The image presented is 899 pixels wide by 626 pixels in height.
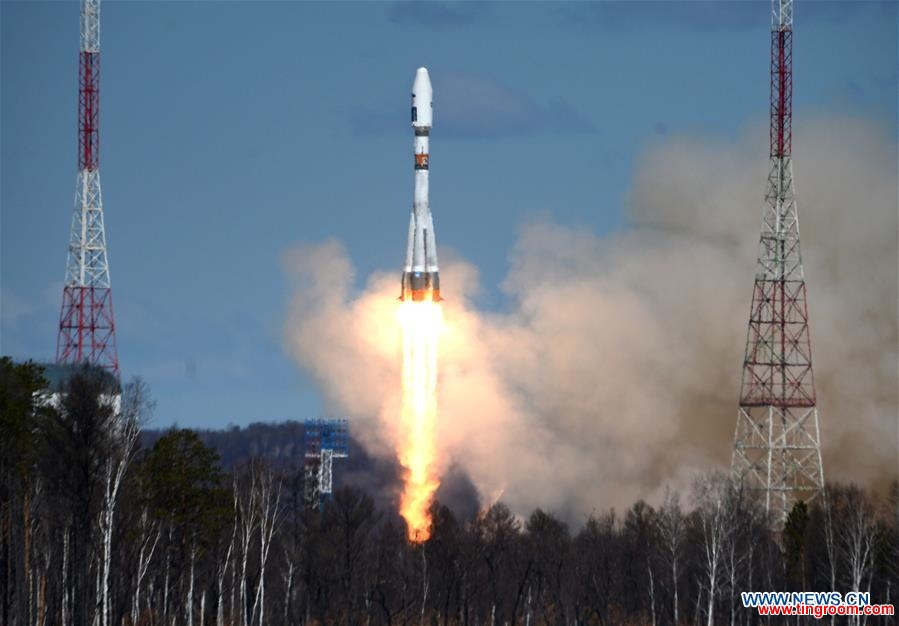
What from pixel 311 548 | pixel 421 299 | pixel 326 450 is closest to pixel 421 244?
pixel 421 299

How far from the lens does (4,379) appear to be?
69.8 meters

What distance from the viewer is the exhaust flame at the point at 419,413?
97375 millimetres

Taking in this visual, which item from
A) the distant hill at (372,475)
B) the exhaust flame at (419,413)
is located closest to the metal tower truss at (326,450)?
the distant hill at (372,475)

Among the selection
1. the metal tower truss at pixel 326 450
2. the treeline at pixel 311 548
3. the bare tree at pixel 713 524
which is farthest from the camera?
the metal tower truss at pixel 326 450

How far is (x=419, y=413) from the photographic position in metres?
98.7

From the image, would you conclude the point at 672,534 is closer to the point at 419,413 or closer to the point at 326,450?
the point at 419,413

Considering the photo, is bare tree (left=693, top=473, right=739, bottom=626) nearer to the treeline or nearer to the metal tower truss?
the treeline

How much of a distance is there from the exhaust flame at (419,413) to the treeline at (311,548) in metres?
1.25

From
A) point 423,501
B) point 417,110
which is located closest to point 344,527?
point 423,501

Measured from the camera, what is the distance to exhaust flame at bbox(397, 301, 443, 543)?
97.4 metres

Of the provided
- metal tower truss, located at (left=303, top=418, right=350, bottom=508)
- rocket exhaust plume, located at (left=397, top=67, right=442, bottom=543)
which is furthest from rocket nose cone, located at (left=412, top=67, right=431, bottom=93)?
metal tower truss, located at (left=303, top=418, right=350, bottom=508)

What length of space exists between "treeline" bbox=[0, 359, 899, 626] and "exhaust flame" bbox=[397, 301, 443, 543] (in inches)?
49.3

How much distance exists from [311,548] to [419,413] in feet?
30.6

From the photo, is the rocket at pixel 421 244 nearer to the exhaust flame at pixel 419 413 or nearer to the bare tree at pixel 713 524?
the exhaust flame at pixel 419 413
